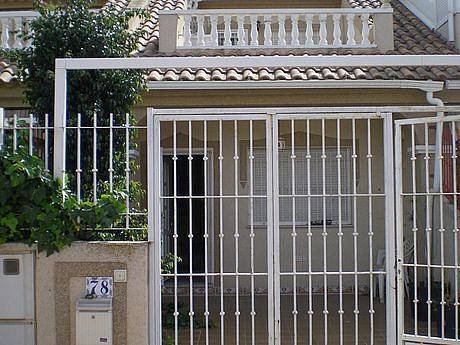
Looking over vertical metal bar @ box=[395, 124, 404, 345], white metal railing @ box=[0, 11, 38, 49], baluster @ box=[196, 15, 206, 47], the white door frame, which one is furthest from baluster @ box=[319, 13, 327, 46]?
vertical metal bar @ box=[395, 124, 404, 345]

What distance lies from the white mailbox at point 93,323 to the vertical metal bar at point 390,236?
2649 millimetres

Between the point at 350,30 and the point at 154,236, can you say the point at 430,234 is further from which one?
the point at 350,30

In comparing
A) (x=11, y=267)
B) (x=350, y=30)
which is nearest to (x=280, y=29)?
(x=350, y=30)

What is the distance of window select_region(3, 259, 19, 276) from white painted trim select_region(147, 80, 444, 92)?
15.3 ft

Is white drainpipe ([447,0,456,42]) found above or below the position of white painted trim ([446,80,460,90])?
above

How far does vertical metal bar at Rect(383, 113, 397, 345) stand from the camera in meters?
6.46

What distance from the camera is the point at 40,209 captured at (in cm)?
636

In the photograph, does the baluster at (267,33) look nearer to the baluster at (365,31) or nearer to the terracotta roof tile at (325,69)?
the terracotta roof tile at (325,69)

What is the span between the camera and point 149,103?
35.8 ft

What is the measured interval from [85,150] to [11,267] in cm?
155

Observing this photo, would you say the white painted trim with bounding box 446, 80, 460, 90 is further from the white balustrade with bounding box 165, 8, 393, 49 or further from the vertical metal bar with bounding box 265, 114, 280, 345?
the vertical metal bar with bounding box 265, 114, 280, 345

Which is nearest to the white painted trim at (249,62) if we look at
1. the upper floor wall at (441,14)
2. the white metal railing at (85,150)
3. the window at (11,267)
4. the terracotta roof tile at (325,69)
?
the white metal railing at (85,150)

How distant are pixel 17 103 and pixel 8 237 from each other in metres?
5.10

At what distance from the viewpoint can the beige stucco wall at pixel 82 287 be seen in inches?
250
